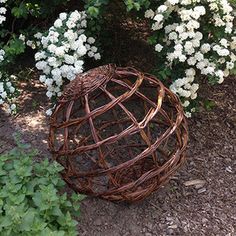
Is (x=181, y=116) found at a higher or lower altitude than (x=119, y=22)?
higher

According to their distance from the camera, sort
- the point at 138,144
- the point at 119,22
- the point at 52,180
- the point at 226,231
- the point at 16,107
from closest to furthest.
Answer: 1. the point at 52,180
2. the point at 226,231
3. the point at 138,144
4. the point at 16,107
5. the point at 119,22

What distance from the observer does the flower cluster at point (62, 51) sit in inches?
125

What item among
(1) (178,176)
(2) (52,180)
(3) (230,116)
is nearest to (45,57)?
(2) (52,180)

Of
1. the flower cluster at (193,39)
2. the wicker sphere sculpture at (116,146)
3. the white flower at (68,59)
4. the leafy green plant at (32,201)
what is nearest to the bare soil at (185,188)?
the wicker sphere sculpture at (116,146)

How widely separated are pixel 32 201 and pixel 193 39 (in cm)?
138

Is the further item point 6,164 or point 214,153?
point 214,153

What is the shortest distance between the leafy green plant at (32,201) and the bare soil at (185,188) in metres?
0.26

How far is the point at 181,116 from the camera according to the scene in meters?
2.95

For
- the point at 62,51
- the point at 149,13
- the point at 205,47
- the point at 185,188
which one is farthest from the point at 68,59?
the point at 185,188

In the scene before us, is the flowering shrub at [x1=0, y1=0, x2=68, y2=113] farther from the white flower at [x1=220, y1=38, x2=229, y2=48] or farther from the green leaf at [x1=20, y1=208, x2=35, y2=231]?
the green leaf at [x1=20, y1=208, x2=35, y2=231]

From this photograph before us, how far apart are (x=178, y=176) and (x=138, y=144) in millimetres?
340

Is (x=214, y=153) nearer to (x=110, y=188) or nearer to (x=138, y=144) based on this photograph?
(x=138, y=144)

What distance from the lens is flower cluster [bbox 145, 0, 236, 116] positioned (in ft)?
10.2

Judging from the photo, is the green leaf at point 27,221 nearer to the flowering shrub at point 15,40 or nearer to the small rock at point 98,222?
the small rock at point 98,222
